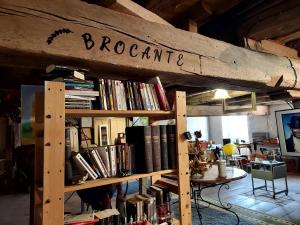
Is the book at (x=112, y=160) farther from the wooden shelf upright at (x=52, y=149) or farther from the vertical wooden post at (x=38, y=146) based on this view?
the vertical wooden post at (x=38, y=146)

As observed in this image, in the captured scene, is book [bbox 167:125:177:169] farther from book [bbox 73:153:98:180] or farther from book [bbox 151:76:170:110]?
book [bbox 73:153:98:180]

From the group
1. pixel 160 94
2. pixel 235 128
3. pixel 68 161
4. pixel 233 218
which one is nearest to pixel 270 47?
pixel 160 94

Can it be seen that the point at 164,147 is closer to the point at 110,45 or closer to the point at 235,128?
the point at 110,45

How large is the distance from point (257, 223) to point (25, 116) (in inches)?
130

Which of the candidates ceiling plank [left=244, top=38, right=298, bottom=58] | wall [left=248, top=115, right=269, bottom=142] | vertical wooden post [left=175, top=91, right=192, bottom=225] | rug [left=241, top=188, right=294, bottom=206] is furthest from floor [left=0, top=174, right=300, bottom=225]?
wall [left=248, top=115, right=269, bottom=142]

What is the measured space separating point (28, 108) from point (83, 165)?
553mm

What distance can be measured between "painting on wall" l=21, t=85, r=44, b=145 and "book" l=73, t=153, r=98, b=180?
1.40 feet

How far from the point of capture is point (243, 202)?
4.23 meters

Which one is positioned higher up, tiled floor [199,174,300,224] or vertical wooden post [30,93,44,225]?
vertical wooden post [30,93,44,225]

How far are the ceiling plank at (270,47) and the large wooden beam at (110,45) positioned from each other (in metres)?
0.18

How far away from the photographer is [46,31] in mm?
1062

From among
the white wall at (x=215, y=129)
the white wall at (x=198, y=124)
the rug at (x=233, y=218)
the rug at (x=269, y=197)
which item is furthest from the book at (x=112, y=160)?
the white wall at (x=215, y=129)

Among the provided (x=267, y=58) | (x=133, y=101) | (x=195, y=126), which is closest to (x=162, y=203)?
(x=133, y=101)

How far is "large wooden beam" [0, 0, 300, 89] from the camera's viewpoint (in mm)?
1012
